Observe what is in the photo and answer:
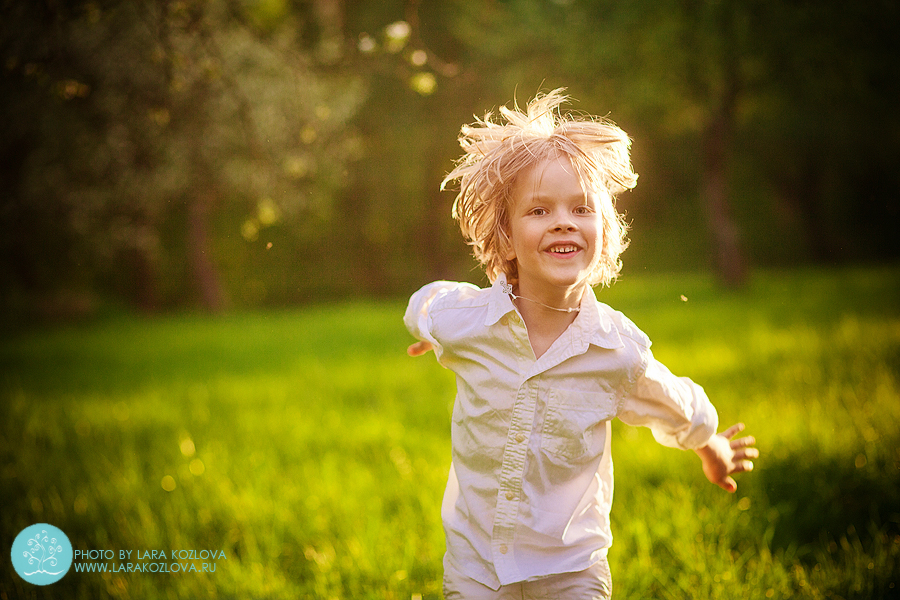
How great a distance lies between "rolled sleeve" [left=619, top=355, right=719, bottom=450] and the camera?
199cm

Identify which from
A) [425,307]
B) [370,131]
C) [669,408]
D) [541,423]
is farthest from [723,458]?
[370,131]

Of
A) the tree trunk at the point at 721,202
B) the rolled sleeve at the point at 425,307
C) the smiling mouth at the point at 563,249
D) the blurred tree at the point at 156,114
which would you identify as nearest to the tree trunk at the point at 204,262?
the blurred tree at the point at 156,114

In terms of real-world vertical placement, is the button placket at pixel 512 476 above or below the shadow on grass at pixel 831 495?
above

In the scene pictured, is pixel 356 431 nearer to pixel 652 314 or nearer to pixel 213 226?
pixel 652 314

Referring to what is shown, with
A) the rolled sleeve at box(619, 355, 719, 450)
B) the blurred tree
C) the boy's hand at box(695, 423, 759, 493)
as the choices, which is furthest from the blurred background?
the boy's hand at box(695, 423, 759, 493)

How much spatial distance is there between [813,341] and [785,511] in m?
3.66

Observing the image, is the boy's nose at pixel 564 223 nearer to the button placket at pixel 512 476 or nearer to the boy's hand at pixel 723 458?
the button placket at pixel 512 476

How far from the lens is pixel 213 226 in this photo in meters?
18.7

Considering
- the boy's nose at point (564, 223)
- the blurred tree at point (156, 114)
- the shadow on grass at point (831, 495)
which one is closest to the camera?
the boy's nose at point (564, 223)

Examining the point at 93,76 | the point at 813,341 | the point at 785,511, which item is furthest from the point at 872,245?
the point at 93,76

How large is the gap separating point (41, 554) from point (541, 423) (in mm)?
3011

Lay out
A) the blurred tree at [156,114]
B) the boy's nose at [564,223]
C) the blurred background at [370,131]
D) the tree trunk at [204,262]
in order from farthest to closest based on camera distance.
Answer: the tree trunk at [204,262] → the blurred background at [370,131] → the blurred tree at [156,114] → the boy's nose at [564,223]

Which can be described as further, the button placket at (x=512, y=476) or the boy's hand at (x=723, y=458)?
the boy's hand at (x=723, y=458)

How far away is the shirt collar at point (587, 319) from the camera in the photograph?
1948 millimetres
